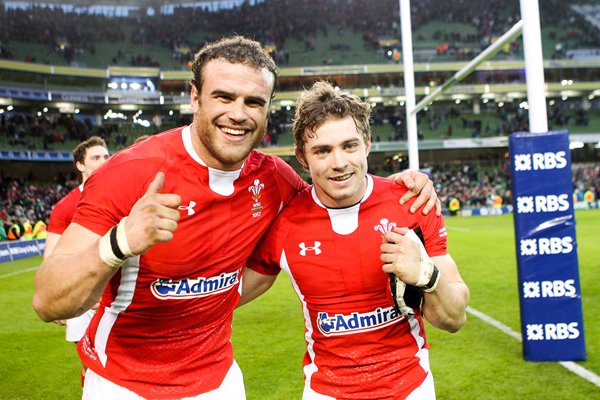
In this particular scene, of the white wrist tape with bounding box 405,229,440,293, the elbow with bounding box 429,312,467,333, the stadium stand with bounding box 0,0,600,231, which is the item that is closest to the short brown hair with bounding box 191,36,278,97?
the white wrist tape with bounding box 405,229,440,293

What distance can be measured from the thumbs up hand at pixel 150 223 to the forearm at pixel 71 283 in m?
0.14

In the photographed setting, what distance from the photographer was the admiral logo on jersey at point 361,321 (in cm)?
245

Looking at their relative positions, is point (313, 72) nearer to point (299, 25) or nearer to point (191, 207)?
point (299, 25)

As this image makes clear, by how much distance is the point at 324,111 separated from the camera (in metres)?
2.47

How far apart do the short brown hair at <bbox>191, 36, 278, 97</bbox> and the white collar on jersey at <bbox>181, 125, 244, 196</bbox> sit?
0.73 feet

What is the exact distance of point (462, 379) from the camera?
15.8 ft

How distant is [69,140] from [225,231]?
1508 inches

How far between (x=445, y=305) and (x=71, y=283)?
1.39 metres

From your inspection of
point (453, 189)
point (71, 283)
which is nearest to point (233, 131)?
point (71, 283)

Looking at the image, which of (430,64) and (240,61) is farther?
(430,64)

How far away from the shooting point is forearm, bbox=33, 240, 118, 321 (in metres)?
1.79

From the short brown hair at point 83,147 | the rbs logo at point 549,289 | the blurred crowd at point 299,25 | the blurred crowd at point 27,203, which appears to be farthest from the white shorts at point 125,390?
the blurred crowd at point 299,25

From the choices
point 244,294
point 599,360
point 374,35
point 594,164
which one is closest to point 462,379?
point 599,360

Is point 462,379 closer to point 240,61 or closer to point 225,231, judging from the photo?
point 225,231
